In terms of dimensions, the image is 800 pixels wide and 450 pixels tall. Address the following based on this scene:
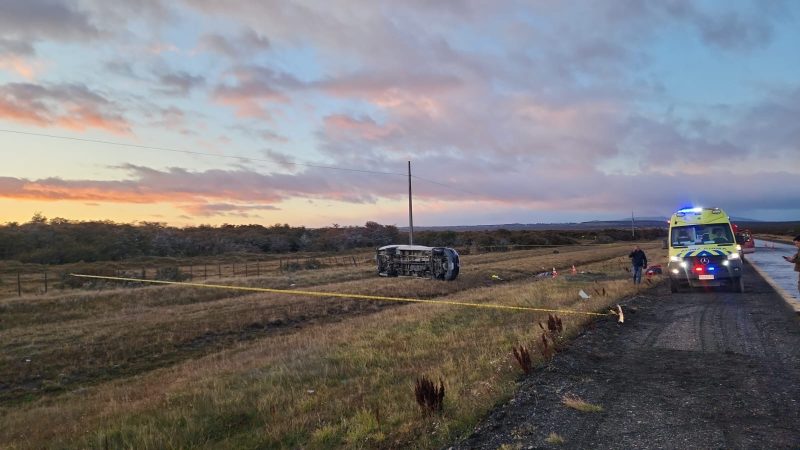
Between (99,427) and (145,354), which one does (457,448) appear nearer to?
(99,427)

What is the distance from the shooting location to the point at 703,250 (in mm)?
17578

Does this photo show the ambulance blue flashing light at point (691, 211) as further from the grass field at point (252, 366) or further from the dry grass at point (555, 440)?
the dry grass at point (555, 440)

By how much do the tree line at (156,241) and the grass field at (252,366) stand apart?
44379mm

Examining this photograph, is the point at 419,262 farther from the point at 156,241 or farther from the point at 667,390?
the point at 156,241

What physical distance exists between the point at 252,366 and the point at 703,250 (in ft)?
54.2

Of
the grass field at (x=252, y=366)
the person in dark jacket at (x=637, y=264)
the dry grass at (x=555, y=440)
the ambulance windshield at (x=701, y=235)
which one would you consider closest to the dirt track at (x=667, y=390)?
the dry grass at (x=555, y=440)

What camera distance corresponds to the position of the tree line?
63.5 m

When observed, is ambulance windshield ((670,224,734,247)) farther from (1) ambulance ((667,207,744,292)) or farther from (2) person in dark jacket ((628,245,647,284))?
(2) person in dark jacket ((628,245,647,284))

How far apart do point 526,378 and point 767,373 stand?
4109 millimetres

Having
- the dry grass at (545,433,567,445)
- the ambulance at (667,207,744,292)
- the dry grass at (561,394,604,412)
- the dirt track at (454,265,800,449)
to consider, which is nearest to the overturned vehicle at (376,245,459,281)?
the dirt track at (454,265,800,449)

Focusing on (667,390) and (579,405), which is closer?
(579,405)

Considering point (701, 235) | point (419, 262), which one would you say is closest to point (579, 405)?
point (419, 262)

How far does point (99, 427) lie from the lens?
8820mm

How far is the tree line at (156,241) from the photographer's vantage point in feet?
208
